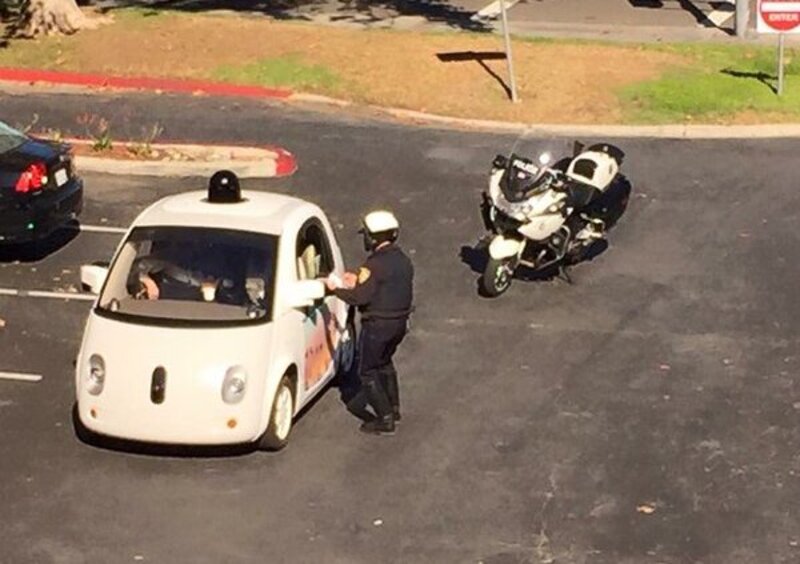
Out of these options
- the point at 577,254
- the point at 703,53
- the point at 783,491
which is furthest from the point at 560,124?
the point at 783,491

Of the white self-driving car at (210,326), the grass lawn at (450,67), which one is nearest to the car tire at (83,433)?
the white self-driving car at (210,326)

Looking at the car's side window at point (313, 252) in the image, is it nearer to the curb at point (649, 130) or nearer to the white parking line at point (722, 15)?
the curb at point (649, 130)

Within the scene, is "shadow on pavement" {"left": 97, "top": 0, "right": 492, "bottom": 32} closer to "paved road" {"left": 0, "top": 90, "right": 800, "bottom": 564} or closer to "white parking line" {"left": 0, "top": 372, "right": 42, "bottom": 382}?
"paved road" {"left": 0, "top": 90, "right": 800, "bottom": 564}

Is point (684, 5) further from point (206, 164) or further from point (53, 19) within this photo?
point (206, 164)

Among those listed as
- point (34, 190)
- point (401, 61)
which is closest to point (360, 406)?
point (34, 190)

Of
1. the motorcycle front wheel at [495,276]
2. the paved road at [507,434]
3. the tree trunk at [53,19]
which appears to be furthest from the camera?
the tree trunk at [53,19]

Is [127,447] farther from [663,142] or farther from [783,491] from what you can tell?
[663,142]

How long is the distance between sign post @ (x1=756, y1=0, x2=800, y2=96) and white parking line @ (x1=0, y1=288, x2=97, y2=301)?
12041 millimetres

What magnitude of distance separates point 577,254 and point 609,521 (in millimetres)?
5898

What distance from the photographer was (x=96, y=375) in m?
12.1

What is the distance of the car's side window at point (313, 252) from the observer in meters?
13.1

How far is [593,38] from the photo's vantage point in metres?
29.3

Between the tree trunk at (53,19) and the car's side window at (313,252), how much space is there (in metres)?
16.6

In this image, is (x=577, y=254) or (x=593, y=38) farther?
(x=593, y=38)
